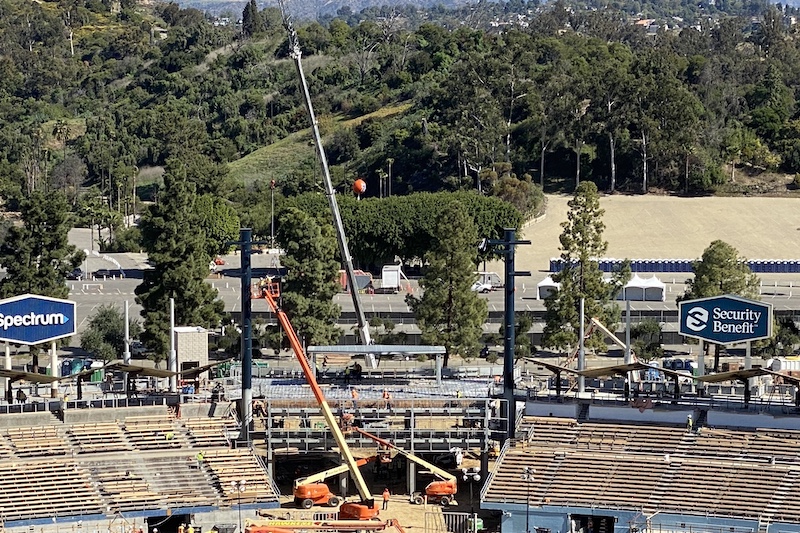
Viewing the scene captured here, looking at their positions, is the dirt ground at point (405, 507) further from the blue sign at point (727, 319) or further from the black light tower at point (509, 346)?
the blue sign at point (727, 319)

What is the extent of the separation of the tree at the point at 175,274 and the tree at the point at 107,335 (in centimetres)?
398

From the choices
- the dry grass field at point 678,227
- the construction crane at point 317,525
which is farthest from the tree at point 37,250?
the dry grass field at point 678,227

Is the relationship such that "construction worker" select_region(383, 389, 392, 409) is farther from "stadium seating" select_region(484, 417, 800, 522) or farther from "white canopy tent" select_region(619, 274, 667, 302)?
"white canopy tent" select_region(619, 274, 667, 302)

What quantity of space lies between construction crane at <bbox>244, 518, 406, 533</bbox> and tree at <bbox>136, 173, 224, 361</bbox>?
27.6 metres

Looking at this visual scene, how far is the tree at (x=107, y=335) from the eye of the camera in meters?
90.1

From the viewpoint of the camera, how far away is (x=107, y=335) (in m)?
93.1

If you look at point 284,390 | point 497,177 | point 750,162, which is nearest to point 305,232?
point 284,390

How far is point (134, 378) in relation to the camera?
69.3 meters

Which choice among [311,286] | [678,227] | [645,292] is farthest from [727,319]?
[678,227]

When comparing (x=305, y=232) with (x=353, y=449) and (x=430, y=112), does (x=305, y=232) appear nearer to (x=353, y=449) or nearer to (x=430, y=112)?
(x=353, y=449)

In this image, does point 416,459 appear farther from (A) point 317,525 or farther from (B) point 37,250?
(B) point 37,250

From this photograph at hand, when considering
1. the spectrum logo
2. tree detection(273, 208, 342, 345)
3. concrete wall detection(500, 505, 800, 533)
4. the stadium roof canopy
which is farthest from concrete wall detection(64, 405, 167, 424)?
tree detection(273, 208, 342, 345)

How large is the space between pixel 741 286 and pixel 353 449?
33193 millimetres

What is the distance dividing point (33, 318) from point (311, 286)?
76.2 feet
